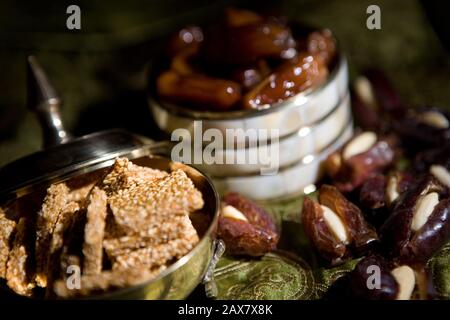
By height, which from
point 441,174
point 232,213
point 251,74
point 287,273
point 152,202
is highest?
point 251,74

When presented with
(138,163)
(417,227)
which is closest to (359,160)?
(417,227)

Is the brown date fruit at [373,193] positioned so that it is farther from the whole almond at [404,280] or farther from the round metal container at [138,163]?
the round metal container at [138,163]

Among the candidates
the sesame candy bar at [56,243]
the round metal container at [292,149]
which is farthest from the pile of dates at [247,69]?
the sesame candy bar at [56,243]

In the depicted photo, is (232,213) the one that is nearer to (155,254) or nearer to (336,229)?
(336,229)

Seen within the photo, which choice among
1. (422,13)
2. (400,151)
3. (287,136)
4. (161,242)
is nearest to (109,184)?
(161,242)

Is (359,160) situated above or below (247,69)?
below

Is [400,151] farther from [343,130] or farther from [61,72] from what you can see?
[61,72]

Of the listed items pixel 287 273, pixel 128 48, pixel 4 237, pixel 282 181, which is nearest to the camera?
pixel 4 237
